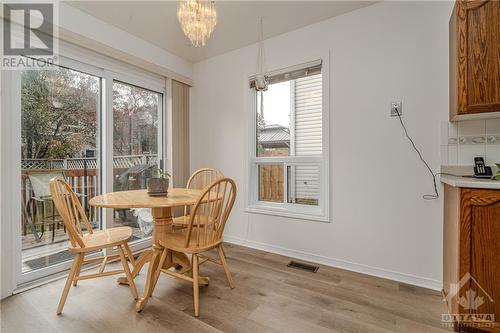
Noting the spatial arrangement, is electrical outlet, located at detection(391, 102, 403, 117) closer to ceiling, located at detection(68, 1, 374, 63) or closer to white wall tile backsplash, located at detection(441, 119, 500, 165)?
white wall tile backsplash, located at detection(441, 119, 500, 165)

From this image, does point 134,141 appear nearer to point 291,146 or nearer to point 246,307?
point 291,146

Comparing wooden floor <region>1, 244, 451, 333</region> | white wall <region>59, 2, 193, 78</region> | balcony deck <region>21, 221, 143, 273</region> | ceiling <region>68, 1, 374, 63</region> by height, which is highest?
ceiling <region>68, 1, 374, 63</region>

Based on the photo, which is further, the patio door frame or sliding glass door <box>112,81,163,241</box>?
sliding glass door <box>112,81,163,241</box>

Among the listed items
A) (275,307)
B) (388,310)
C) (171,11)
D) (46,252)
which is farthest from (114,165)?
(388,310)

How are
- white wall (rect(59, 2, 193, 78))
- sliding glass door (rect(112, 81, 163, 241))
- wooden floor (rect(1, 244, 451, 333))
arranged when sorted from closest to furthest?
wooden floor (rect(1, 244, 451, 333)) < white wall (rect(59, 2, 193, 78)) < sliding glass door (rect(112, 81, 163, 241))

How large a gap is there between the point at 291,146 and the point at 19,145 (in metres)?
2.60

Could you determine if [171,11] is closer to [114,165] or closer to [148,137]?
[148,137]

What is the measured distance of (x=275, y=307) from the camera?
1.72 m

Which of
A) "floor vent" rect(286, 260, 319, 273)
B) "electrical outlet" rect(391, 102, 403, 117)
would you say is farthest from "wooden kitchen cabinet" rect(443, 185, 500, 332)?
"floor vent" rect(286, 260, 319, 273)

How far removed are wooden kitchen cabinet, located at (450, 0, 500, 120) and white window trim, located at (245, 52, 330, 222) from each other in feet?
3.41

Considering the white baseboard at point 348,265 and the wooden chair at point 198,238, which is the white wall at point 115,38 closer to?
the wooden chair at point 198,238

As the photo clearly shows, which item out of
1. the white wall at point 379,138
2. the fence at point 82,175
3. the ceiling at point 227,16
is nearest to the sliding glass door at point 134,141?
the fence at point 82,175

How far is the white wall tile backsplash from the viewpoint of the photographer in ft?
5.80

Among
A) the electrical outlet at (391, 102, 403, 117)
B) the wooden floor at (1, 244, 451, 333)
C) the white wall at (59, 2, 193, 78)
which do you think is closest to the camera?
the wooden floor at (1, 244, 451, 333)
